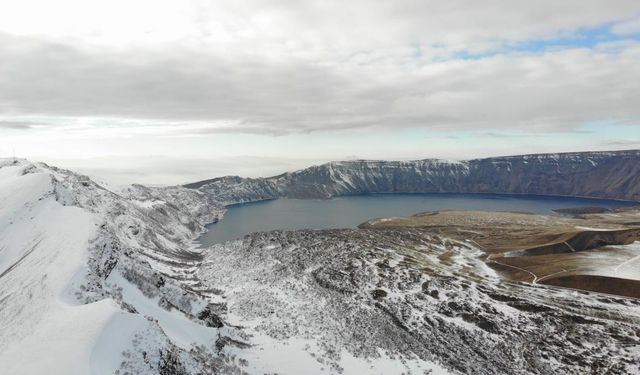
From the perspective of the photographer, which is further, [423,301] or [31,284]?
[423,301]

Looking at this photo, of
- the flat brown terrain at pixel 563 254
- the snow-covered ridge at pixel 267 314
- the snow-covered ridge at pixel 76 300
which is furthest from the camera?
the flat brown terrain at pixel 563 254

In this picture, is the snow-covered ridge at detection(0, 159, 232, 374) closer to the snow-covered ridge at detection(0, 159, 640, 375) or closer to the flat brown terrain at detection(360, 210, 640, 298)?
the snow-covered ridge at detection(0, 159, 640, 375)

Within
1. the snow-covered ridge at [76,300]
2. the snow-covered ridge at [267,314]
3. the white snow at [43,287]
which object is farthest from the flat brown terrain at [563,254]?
the white snow at [43,287]

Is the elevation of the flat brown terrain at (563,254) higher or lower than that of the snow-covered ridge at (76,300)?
lower

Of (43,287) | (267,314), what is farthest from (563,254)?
(43,287)

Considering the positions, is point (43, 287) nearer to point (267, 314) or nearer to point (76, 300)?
point (76, 300)

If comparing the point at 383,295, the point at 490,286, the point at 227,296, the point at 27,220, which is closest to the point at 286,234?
the point at 227,296

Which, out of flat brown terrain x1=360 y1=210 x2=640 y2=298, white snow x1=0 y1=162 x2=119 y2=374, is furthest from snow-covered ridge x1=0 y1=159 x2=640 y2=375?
flat brown terrain x1=360 y1=210 x2=640 y2=298

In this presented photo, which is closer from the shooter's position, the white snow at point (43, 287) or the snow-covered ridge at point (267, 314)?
the white snow at point (43, 287)

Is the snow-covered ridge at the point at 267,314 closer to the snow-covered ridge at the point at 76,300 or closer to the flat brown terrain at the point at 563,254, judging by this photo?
the snow-covered ridge at the point at 76,300

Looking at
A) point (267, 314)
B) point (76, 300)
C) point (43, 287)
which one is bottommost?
point (267, 314)

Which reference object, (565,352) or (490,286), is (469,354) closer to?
(565,352)
